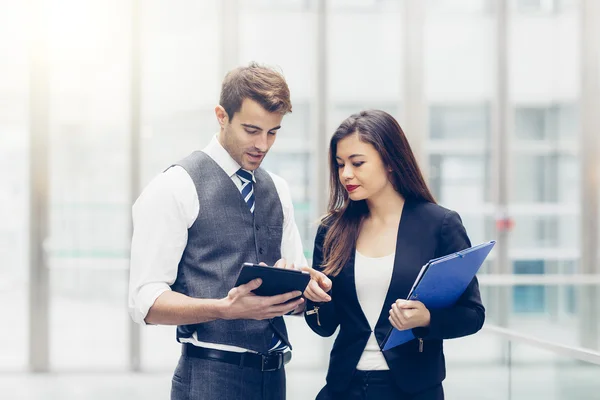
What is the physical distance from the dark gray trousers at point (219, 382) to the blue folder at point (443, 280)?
342mm

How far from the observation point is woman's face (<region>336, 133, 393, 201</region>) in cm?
194

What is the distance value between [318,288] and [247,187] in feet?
1.18

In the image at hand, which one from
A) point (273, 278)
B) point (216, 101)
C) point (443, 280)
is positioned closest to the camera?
point (273, 278)

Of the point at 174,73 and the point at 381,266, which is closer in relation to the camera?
the point at 381,266

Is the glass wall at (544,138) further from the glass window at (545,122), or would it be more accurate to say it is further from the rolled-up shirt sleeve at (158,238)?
the rolled-up shirt sleeve at (158,238)

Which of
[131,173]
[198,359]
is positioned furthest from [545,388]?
[131,173]

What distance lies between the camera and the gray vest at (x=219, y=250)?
182cm

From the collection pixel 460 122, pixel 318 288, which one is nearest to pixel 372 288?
pixel 318 288

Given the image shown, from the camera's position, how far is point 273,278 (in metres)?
1.62

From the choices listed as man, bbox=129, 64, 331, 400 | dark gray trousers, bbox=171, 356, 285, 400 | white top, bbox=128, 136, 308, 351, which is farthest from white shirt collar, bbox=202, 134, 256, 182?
dark gray trousers, bbox=171, 356, 285, 400

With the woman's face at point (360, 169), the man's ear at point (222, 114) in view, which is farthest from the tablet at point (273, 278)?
the man's ear at point (222, 114)

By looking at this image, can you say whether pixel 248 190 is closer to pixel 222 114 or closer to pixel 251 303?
pixel 222 114

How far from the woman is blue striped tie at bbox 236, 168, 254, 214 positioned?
23 centimetres

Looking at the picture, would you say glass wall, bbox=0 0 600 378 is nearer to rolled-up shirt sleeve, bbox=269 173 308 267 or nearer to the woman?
rolled-up shirt sleeve, bbox=269 173 308 267
